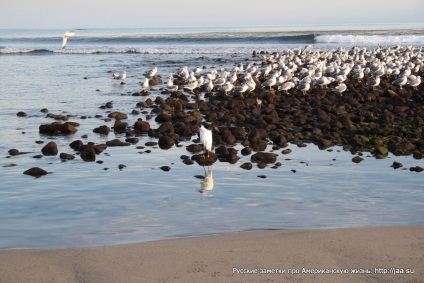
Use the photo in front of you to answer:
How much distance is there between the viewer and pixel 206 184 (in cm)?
1041

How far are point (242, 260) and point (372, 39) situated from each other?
6139 cm

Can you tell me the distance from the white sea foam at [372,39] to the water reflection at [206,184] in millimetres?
54091

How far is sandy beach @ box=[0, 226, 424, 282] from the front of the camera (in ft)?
20.0

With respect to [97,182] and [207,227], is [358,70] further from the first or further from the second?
[207,227]

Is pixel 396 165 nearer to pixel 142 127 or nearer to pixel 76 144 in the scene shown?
pixel 142 127

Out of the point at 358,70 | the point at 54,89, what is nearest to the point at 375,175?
the point at 358,70

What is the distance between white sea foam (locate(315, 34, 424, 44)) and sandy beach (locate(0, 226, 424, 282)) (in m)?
57.4

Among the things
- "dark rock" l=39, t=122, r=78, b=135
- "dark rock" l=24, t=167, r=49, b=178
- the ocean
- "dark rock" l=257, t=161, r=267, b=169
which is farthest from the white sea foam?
"dark rock" l=24, t=167, r=49, b=178

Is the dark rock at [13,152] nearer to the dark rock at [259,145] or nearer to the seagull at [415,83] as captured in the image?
the dark rock at [259,145]

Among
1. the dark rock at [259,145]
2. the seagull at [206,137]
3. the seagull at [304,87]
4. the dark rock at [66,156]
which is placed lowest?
the seagull at [304,87]

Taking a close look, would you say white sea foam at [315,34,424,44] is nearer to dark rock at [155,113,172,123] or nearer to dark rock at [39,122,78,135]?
dark rock at [155,113,172,123]

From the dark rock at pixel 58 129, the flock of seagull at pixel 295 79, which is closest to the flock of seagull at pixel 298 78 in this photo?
the flock of seagull at pixel 295 79

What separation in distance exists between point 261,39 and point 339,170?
191 feet

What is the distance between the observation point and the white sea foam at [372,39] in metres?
63.0
